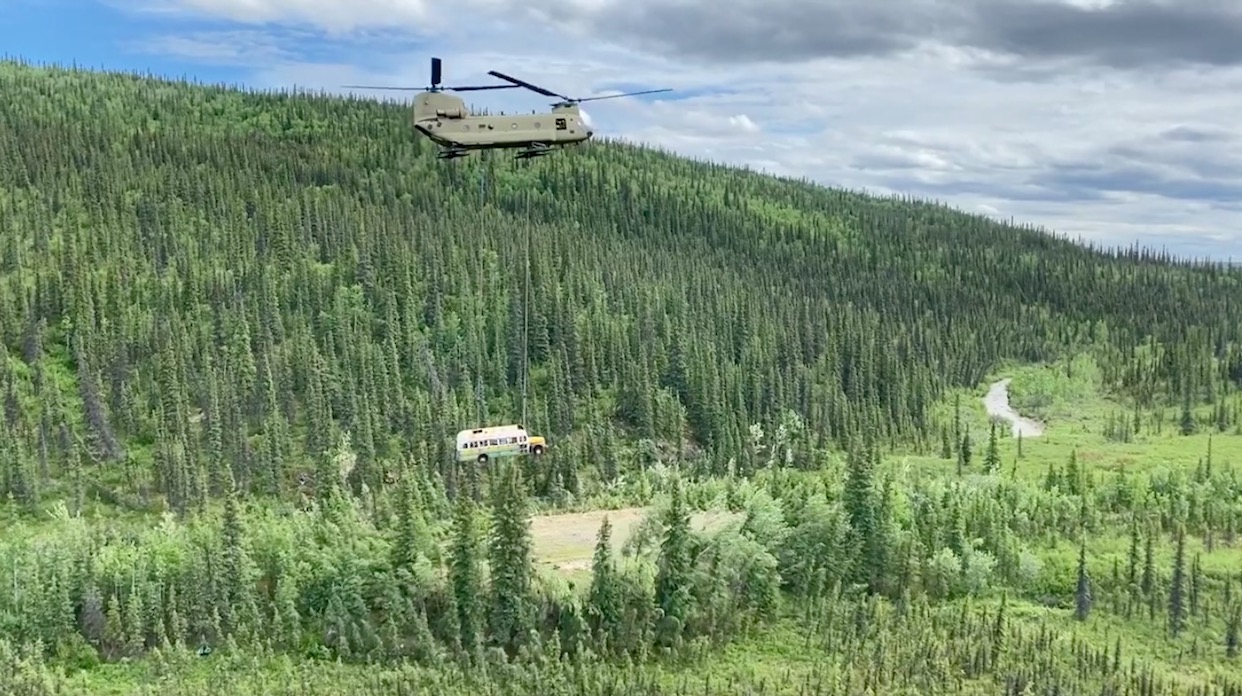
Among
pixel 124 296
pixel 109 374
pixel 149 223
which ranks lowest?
pixel 109 374

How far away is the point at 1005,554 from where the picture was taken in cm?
8331

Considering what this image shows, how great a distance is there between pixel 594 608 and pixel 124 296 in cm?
10696

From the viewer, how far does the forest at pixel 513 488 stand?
65.8 m

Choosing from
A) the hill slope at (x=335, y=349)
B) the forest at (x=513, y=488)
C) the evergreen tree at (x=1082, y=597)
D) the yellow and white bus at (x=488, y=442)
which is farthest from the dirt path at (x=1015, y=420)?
the yellow and white bus at (x=488, y=442)

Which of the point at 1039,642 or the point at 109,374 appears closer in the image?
the point at 1039,642

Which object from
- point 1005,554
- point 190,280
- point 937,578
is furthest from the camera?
point 190,280

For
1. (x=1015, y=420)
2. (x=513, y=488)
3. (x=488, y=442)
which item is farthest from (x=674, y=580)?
(x=1015, y=420)

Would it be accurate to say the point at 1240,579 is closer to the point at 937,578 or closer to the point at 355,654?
the point at 937,578

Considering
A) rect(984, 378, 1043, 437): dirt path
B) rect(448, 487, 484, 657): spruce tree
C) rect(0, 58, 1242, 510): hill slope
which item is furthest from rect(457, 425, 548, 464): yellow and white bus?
rect(984, 378, 1043, 437): dirt path

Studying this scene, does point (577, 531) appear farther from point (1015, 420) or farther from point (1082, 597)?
point (1015, 420)

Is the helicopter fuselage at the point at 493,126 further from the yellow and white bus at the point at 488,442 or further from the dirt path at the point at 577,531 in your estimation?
the yellow and white bus at the point at 488,442

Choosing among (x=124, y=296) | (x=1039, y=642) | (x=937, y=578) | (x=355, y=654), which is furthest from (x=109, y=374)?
(x=1039, y=642)

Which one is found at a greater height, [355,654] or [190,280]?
[190,280]

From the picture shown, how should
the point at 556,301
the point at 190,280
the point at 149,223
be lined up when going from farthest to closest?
the point at 149,223 < the point at 556,301 < the point at 190,280
